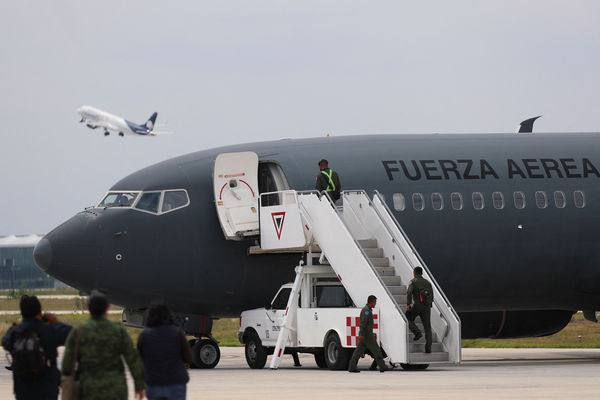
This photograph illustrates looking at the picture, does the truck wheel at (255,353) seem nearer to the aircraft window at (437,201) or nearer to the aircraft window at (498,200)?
the aircraft window at (437,201)

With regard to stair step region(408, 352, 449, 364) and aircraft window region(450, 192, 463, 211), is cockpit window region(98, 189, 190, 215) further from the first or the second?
stair step region(408, 352, 449, 364)

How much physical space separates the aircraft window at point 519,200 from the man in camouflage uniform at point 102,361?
1815cm

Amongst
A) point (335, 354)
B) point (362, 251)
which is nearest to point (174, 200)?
point (362, 251)

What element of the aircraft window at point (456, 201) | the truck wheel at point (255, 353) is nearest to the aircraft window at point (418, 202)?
the aircraft window at point (456, 201)

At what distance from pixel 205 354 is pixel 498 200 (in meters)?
8.03

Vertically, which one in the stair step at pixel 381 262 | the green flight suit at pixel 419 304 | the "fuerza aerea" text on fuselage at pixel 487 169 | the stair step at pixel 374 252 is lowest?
the green flight suit at pixel 419 304

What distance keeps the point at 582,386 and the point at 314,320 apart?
7.37m

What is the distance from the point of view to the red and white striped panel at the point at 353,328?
24203 millimetres

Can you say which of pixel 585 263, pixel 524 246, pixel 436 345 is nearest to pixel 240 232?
pixel 436 345

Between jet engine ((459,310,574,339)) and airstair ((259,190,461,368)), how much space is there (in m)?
4.43

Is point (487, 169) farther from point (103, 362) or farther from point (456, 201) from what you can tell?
point (103, 362)

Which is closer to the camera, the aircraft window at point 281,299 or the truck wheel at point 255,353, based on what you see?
the truck wheel at point 255,353

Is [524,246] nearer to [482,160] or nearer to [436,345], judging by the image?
[482,160]

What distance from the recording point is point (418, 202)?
27.5m
